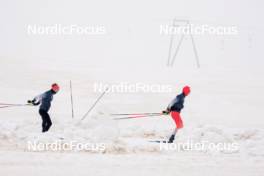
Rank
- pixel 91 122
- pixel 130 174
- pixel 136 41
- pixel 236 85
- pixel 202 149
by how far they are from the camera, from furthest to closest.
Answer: pixel 136 41 < pixel 236 85 < pixel 91 122 < pixel 202 149 < pixel 130 174

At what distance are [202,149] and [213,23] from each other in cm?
5320

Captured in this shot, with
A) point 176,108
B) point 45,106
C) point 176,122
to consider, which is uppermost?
point 45,106

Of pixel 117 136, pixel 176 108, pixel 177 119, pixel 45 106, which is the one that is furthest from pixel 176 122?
pixel 45 106

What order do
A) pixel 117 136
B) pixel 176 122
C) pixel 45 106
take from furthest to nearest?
pixel 45 106
pixel 176 122
pixel 117 136

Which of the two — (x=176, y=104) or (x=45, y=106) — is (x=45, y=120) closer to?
(x=45, y=106)

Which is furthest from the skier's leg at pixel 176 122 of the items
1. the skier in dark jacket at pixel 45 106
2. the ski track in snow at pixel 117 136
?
the skier in dark jacket at pixel 45 106

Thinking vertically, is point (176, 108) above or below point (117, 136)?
above

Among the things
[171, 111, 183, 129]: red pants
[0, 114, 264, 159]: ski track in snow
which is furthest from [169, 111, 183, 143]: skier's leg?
[0, 114, 264, 159]: ski track in snow

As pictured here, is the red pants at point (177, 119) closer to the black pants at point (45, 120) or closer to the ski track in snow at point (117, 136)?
the ski track in snow at point (117, 136)

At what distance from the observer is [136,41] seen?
60.5 meters

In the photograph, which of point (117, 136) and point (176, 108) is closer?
point (117, 136)

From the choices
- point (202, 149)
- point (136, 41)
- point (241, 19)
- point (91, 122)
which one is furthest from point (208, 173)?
point (241, 19)

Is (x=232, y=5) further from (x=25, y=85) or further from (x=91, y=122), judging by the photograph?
(x=91, y=122)

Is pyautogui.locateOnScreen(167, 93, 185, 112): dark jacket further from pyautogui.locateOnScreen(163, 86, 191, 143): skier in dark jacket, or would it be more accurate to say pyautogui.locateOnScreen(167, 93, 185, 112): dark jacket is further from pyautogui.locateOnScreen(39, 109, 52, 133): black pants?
pyautogui.locateOnScreen(39, 109, 52, 133): black pants
